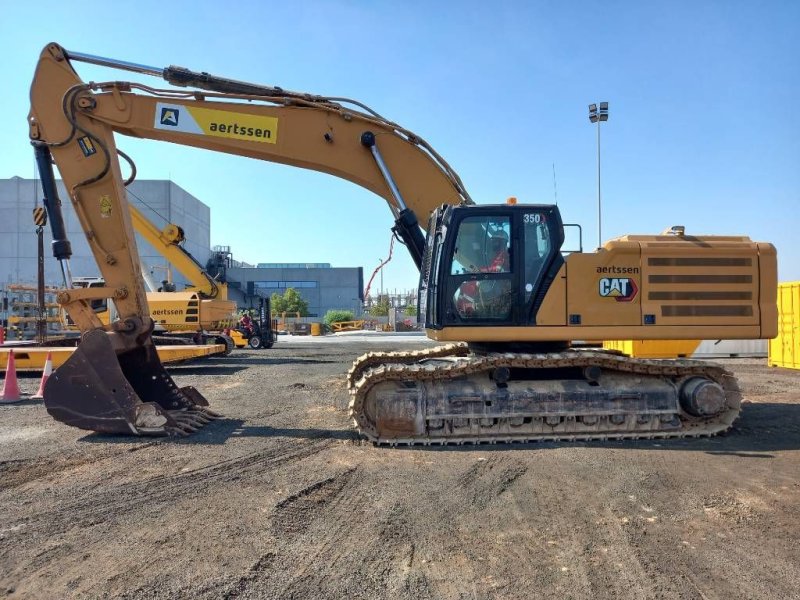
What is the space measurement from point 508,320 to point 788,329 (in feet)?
37.1

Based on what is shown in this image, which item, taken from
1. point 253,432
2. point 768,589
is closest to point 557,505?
point 768,589

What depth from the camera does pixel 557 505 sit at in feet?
14.5

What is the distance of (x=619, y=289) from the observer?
673cm

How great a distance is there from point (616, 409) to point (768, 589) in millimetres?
3521

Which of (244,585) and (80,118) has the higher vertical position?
(80,118)

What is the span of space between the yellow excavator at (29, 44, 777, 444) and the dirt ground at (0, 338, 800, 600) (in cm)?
41

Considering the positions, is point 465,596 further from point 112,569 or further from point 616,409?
point 616,409

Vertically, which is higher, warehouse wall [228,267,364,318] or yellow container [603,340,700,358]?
warehouse wall [228,267,364,318]

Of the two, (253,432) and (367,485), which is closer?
(367,485)

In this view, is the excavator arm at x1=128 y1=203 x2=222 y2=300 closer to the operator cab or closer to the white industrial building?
the operator cab

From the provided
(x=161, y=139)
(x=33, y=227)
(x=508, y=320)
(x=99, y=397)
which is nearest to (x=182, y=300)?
(x=161, y=139)

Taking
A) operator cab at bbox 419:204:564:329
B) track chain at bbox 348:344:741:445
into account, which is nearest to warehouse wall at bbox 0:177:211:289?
track chain at bbox 348:344:741:445

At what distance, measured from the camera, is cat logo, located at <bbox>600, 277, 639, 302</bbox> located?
22.1ft

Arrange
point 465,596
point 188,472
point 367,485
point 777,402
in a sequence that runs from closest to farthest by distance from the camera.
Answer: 1. point 465,596
2. point 367,485
3. point 188,472
4. point 777,402
